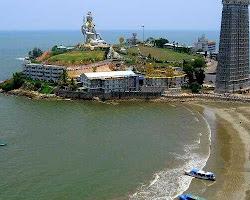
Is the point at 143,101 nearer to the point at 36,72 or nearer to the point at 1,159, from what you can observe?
the point at 36,72

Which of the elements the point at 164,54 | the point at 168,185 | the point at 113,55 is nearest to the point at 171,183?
the point at 168,185

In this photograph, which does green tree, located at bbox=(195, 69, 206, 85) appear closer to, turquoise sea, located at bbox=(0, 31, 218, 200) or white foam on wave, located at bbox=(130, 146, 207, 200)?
turquoise sea, located at bbox=(0, 31, 218, 200)

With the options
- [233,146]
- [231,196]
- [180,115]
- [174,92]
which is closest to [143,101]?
[174,92]

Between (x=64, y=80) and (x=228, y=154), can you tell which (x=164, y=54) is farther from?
(x=228, y=154)

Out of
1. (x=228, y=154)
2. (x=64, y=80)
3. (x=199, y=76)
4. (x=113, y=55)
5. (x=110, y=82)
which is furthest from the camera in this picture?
(x=113, y=55)

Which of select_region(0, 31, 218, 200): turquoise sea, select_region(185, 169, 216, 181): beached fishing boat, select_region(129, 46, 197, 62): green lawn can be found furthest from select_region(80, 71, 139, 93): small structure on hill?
select_region(185, 169, 216, 181): beached fishing boat

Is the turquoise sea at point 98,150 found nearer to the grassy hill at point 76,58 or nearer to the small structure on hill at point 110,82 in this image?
the small structure on hill at point 110,82
